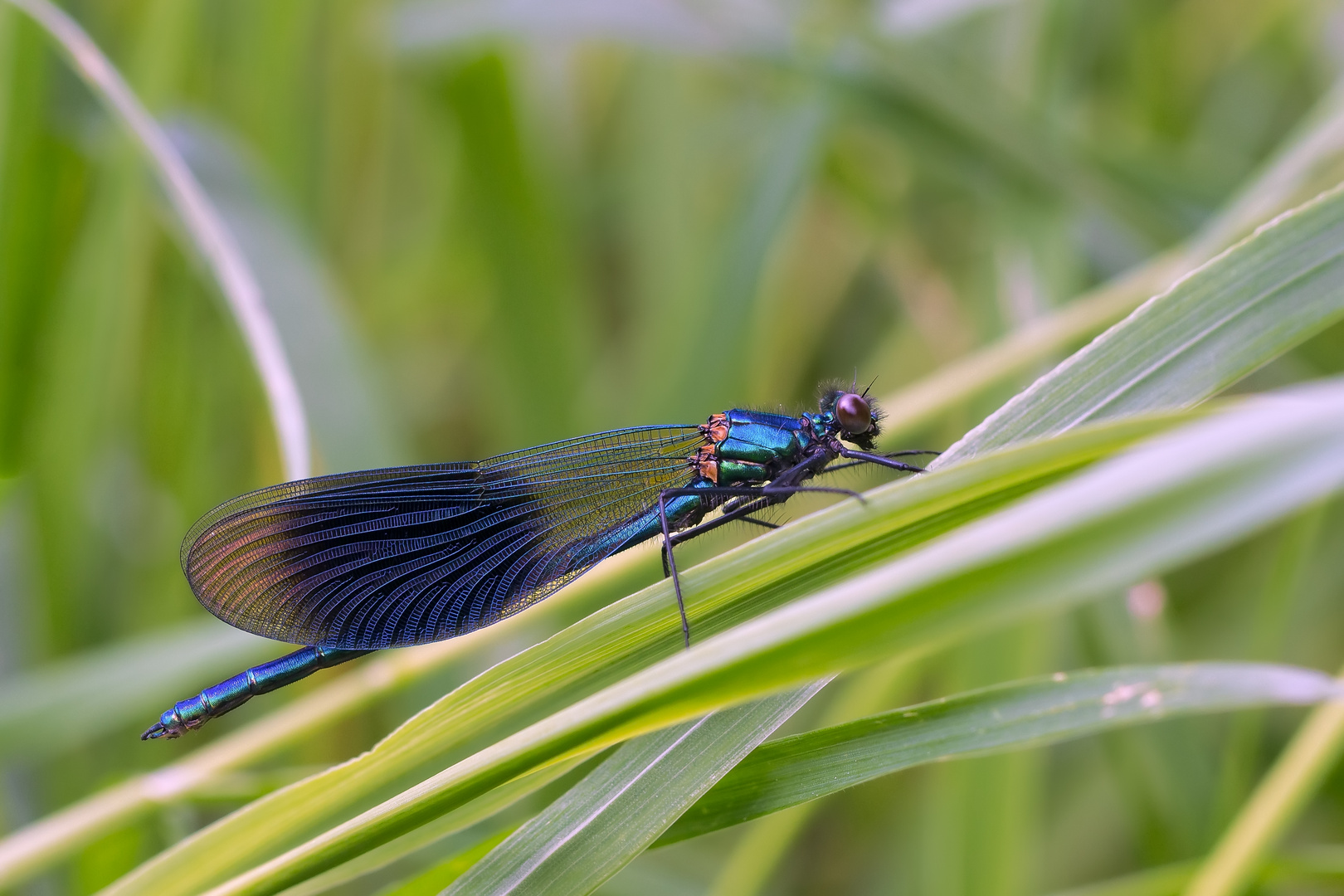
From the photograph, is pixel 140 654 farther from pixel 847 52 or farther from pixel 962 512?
pixel 847 52

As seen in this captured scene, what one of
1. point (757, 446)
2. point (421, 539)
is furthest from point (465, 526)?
point (757, 446)

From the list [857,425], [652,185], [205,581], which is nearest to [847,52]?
[652,185]

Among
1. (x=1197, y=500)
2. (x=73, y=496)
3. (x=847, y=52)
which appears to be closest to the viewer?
(x=1197, y=500)

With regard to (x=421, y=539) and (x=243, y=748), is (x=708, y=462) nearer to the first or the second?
(x=421, y=539)

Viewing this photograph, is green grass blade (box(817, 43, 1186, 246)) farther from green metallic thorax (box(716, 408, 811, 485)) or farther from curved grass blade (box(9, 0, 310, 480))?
curved grass blade (box(9, 0, 310, 480))

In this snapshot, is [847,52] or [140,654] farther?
[847,52]

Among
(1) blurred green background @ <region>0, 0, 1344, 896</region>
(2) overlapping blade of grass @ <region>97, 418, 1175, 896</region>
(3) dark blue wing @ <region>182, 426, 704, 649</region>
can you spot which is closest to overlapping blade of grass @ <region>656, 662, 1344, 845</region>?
(2) overlapping blade of grass @ <region>97, 418, 1175, 896</region>

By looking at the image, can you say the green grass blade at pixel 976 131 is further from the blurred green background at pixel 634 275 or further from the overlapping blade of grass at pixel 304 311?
the overlapping blade of grass at pixel 304 311
